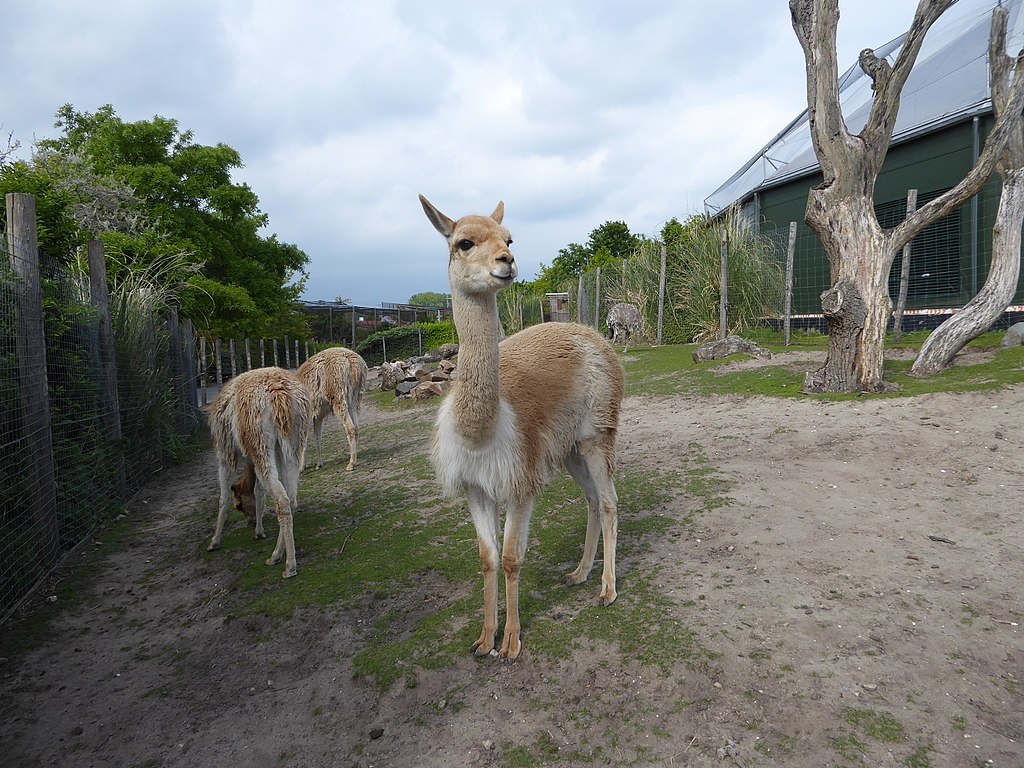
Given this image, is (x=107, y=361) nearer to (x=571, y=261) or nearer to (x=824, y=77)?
(x=824, y=77)

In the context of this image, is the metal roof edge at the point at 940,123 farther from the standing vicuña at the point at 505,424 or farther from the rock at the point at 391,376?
the rock at the point at 391,376

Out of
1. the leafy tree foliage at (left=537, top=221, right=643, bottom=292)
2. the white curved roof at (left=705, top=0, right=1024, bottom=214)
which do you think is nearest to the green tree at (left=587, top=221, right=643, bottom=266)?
the leafy tree foliage at (left=537, top=221, right=643, bottom=292)

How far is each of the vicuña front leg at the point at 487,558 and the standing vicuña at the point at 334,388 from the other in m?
4.64

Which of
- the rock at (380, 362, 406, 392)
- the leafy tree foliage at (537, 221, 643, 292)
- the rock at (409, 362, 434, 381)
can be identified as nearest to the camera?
the rock at (409, 362, 434, 381)

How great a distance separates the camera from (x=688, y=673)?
2.67 m

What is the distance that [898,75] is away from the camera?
7422mm

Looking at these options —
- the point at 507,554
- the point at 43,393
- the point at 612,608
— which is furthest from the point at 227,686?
the point at 43,393

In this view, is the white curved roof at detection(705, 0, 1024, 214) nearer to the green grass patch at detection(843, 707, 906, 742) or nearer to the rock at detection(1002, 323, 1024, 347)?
the rock at detection(1002, 323, 1024, 347)

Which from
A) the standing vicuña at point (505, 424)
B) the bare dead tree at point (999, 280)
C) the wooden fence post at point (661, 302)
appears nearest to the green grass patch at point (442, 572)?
the standing vicuña at point (505, 424)

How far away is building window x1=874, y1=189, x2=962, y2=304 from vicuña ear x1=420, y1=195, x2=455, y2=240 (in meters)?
12.6

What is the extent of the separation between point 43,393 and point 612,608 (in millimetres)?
4171

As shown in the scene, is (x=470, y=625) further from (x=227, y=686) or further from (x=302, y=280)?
(x=302, y=280)

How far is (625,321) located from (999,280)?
907cm

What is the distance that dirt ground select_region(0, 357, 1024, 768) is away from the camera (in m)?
2.33
